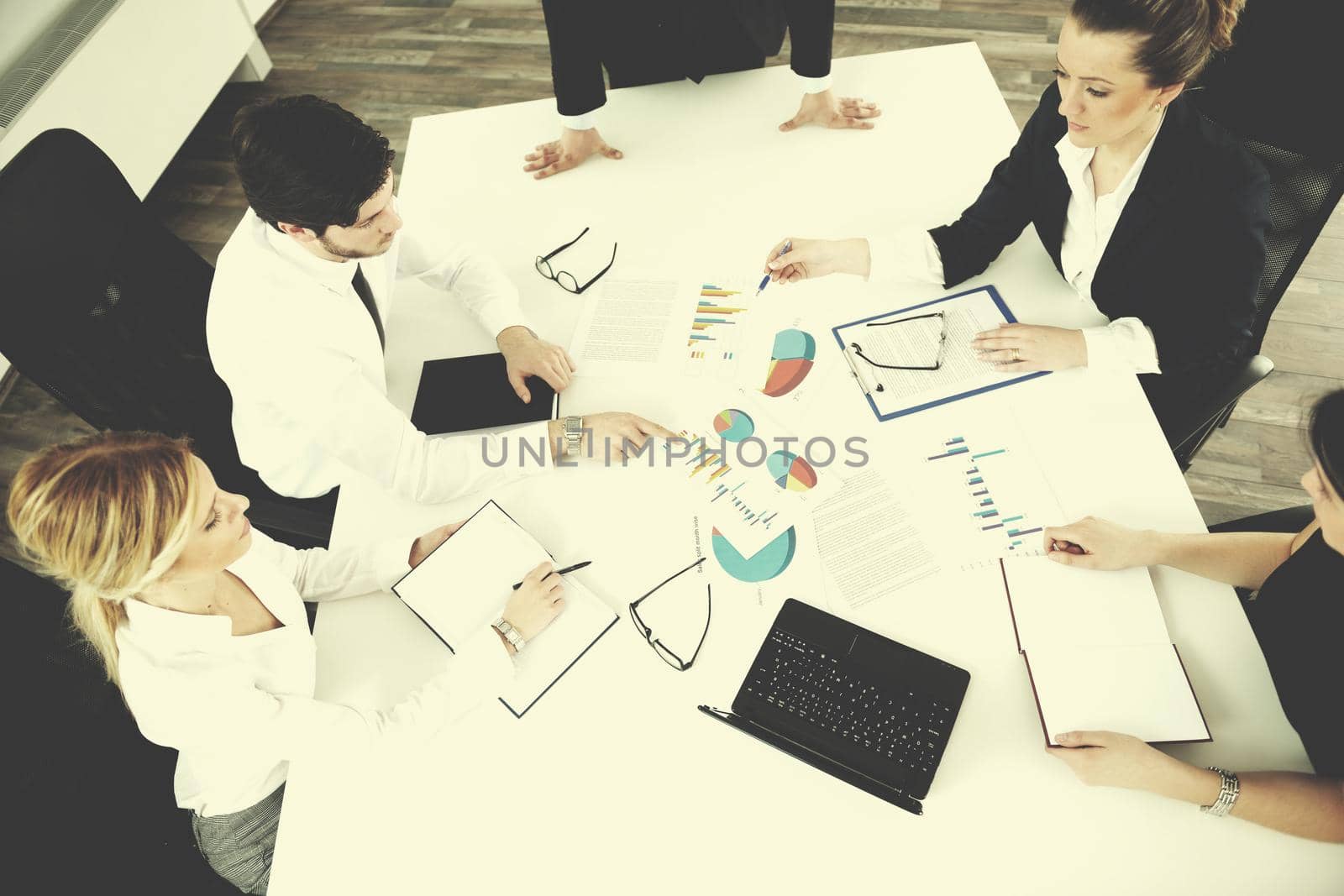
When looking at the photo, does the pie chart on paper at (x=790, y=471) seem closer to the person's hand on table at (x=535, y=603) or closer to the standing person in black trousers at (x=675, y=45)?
the person's hand on table at (x=535, y=603)

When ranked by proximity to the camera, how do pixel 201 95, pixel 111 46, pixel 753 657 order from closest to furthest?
pixel 753 657, pixel 111 46, pixel 201 95

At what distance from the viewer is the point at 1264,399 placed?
91.4 inches

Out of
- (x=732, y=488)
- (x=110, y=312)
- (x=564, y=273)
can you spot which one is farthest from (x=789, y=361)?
(x=110, y=312)

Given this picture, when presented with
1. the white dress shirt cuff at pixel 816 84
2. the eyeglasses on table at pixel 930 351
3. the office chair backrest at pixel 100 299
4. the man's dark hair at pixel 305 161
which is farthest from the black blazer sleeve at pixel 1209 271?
the office chair backrest at pixel 100 299

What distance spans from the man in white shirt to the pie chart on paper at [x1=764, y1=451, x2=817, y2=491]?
0.19 m

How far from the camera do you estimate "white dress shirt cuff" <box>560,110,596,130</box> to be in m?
1.88

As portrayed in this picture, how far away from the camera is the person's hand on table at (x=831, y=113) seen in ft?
6.12

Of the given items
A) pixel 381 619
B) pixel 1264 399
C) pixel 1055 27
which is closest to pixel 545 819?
pixel 381 619

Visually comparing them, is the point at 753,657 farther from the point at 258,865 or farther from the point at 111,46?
the point at 111,46

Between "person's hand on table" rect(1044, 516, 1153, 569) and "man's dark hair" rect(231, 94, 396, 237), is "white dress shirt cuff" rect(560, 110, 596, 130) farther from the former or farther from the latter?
"person's hand on table" rect(1044, 516, 1153, 569)

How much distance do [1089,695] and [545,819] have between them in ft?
2.49

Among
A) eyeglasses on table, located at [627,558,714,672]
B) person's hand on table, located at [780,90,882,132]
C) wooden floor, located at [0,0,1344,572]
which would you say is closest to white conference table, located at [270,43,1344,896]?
eyeglasses on table, located at [627,558,714,672]

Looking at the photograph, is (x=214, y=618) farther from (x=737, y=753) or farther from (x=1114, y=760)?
(x=1114, y=760)

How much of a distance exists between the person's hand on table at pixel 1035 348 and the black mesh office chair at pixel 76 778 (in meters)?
1.56
